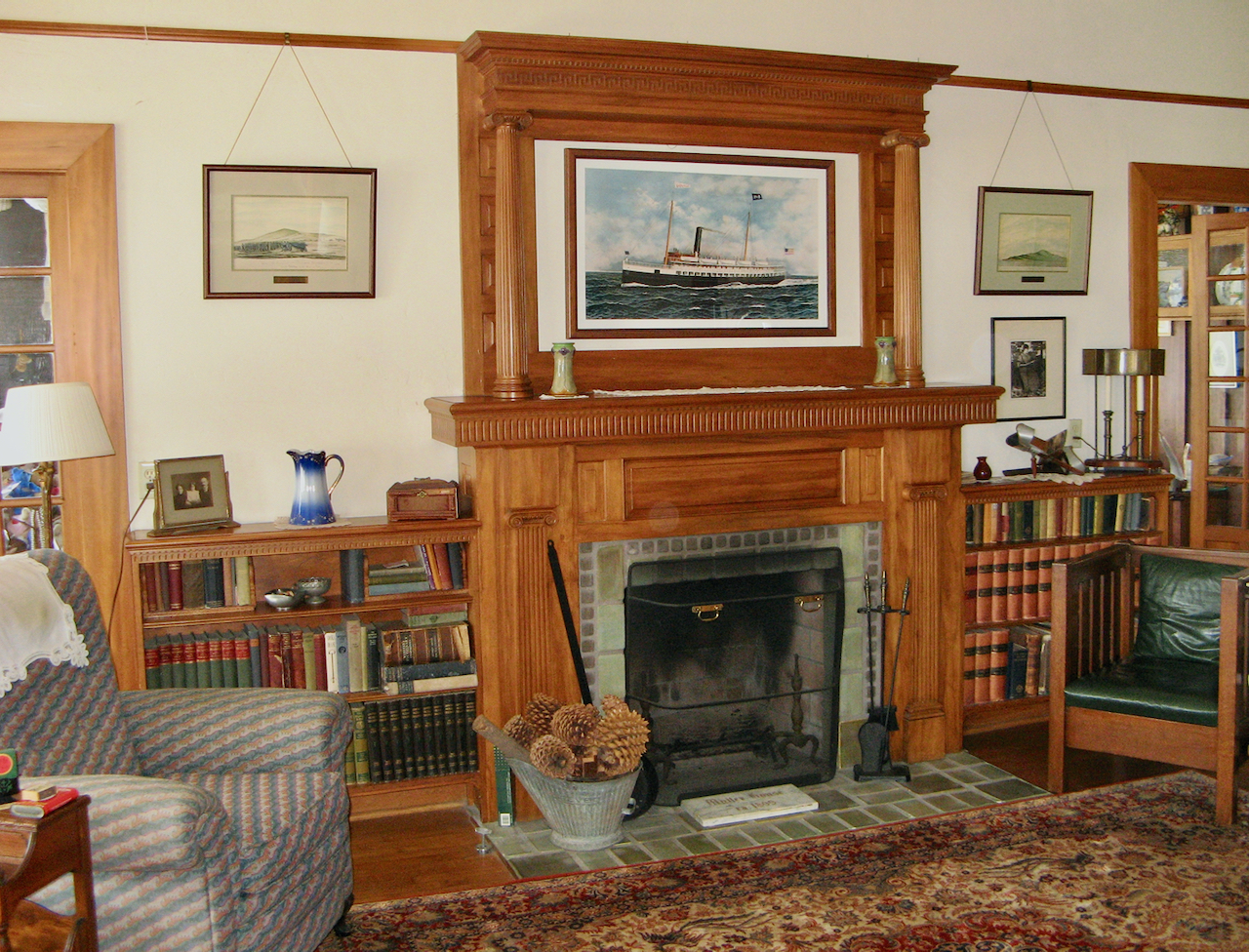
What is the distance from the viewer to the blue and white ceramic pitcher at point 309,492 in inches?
153

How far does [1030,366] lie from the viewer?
5.02 metres

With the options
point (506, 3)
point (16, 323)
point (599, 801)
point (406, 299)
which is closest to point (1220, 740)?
point (599, 801)

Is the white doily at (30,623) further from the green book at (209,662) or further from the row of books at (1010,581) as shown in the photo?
the row of books at (1010,581)

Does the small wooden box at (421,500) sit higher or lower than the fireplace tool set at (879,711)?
higher

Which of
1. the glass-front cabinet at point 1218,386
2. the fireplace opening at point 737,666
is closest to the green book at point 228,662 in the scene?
the fireplace opening at point 737,666

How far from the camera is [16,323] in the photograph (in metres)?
3.83

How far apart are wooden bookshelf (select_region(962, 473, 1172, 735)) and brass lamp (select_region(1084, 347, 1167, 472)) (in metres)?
0.07

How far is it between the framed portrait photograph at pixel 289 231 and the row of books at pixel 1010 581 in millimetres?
2662

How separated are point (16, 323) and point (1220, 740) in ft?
13.8

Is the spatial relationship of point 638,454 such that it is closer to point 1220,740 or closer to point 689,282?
point 689,282

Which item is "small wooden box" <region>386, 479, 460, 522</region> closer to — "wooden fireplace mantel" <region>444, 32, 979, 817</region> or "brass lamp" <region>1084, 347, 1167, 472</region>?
"wooden fireplace mantel" <region>444, 32, 979, 817</region>

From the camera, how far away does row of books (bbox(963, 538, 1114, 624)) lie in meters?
4.73

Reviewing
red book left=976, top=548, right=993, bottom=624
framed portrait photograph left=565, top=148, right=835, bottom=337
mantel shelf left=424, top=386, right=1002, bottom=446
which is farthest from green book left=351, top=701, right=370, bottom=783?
red book left=976, top=548, right=993, bottom=624

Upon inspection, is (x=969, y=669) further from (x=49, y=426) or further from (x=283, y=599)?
(x=49, y=426)
